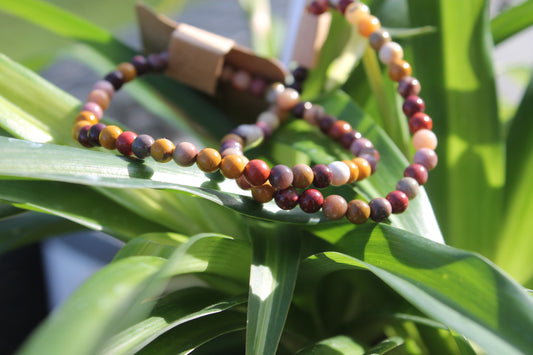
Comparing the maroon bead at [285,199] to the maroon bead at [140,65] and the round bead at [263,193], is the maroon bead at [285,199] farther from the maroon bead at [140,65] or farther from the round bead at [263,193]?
the maroon bead at [140,65]

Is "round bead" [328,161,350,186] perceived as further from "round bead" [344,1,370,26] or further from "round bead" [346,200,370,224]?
"round bead" [344,1,370,26]

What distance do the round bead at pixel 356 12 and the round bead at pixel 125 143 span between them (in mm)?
254

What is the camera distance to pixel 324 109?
0.50m

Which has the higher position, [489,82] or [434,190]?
[489,82]

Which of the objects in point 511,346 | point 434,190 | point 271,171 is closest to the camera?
point 511,346

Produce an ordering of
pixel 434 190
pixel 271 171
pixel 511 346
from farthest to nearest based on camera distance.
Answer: pixel 434 190, pixel 271 171, pixel 511 346

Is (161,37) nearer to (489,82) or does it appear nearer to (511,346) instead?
(489,82)

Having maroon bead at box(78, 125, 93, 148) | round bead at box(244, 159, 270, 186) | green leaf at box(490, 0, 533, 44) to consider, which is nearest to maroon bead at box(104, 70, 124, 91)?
maroon bead at box(78, 125, 93, 148)

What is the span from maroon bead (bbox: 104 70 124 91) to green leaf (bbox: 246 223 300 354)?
0.25m

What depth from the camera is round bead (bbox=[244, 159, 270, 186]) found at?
0.34m

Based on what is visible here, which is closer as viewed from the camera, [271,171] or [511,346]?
[511,346]

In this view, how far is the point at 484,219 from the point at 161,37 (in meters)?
0.39

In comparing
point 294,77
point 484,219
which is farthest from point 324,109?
point 484,219

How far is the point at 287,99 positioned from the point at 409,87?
0.13 meters
